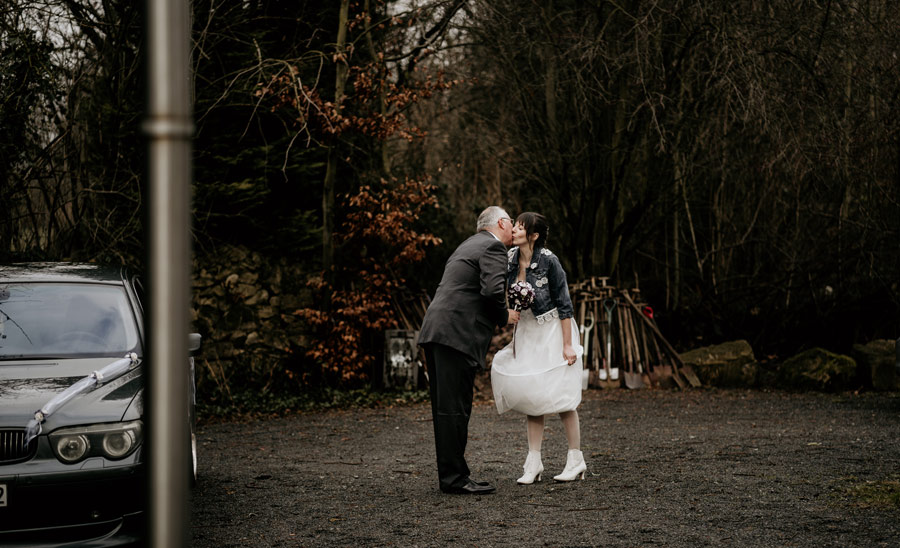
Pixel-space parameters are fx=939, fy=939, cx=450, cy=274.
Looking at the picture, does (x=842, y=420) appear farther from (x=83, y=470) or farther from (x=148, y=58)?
(x=148, y=58)

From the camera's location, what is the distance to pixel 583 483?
7.37 meters

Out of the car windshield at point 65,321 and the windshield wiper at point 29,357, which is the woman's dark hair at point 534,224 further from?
the windshield wiper at point 29,357

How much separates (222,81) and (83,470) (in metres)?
9.73

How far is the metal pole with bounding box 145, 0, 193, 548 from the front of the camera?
1565mm

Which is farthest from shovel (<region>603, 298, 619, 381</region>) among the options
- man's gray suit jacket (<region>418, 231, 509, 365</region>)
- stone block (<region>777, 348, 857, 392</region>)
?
man's gray suit jacket (<region>418, 231, 509, 365</region>)

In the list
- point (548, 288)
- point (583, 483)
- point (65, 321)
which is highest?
point (548, 288)

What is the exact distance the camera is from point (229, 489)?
7453 mm

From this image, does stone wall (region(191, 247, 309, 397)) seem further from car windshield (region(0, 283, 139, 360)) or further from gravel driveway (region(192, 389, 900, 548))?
car windshield (region(0, 283, 139, 360))

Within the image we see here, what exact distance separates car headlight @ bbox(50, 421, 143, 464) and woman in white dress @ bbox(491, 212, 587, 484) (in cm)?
302

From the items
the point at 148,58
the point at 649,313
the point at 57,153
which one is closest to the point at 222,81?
the point at 57,153

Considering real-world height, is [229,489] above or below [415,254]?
below

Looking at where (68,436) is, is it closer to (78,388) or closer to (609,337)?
(78,388)

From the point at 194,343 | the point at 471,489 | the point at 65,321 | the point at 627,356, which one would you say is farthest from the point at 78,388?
the point at 627,356

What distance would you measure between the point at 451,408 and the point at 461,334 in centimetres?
56
